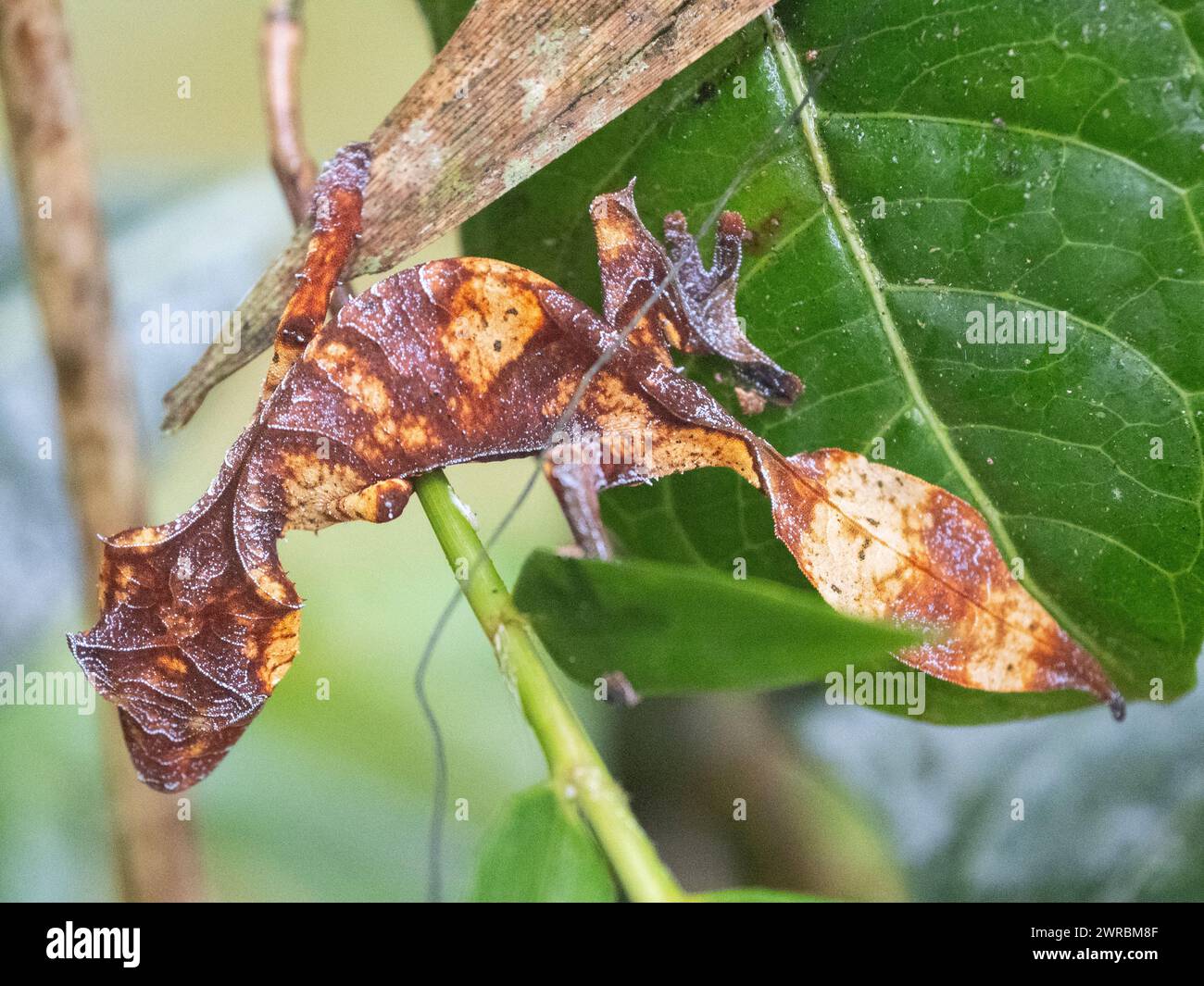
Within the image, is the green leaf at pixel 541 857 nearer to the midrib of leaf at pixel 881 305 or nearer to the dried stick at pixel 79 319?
the midrib of leaf at pixel 881 305

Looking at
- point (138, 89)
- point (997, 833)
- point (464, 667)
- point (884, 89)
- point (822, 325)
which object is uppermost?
point (138, 89)

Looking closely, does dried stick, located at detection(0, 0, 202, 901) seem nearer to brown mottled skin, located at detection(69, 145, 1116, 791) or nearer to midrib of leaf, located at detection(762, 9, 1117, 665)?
brown mottled skin, located at detection(69, 145, 1116, 791)

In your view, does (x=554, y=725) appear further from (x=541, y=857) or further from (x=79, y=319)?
(x=79, y=319)

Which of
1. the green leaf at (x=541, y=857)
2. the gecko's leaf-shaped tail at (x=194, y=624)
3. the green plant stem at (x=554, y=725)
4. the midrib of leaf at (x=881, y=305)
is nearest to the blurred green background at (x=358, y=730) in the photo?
the gecko's leaf-shaped tail at (x=194, y=624)

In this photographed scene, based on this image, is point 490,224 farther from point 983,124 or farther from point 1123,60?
point 1123,60

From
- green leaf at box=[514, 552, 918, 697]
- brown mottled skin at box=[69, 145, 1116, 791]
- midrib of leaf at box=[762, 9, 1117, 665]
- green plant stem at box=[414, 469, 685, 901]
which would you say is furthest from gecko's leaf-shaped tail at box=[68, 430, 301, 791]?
midrib of leaf at box=[762, 9, 1117, 665]

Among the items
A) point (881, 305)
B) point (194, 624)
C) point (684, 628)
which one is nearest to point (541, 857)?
point (684, 628)

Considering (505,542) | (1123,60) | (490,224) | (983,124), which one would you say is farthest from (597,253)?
(505,542)

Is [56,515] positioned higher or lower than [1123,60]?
lower
